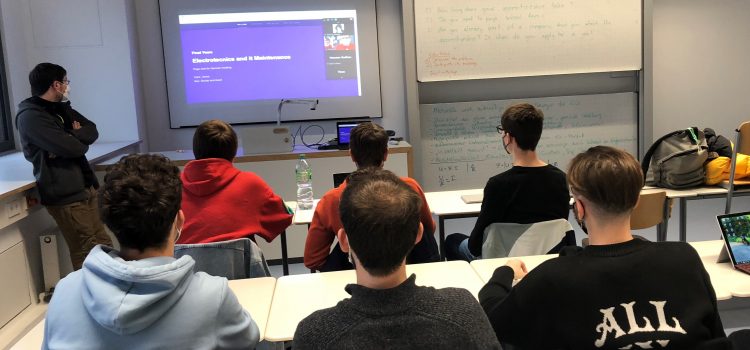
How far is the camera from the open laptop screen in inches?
81.4

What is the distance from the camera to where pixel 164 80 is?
514 centimetres

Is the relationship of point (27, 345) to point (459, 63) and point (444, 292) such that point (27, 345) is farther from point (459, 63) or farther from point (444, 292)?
point (459, 63)

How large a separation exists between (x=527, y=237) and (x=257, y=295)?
1.12 m

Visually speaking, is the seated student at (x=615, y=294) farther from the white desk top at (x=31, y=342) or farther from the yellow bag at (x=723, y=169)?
the yellow bag at (x=723, y=169)

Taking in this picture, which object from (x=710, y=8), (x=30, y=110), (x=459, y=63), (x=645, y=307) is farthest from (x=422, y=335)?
(x=710, y=8)

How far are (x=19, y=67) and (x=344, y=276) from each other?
12.5 feet

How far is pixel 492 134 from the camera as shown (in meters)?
5.46

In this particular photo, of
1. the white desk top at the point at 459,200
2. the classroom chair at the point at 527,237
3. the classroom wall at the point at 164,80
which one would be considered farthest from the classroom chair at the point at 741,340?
the classroom wall at the point at 164,80

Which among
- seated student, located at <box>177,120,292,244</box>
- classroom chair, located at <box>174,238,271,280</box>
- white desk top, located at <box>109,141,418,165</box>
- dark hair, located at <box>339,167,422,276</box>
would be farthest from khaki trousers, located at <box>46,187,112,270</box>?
dark hair, located at <box>339,167,422,276</box>

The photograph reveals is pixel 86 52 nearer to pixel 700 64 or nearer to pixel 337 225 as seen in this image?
pixel 337 225

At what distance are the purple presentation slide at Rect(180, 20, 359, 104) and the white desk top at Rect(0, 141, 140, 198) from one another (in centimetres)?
80

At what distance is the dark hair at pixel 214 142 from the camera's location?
98.0 inches

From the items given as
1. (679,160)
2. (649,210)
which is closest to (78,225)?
(649,210)

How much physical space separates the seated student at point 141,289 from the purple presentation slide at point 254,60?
3831mm
